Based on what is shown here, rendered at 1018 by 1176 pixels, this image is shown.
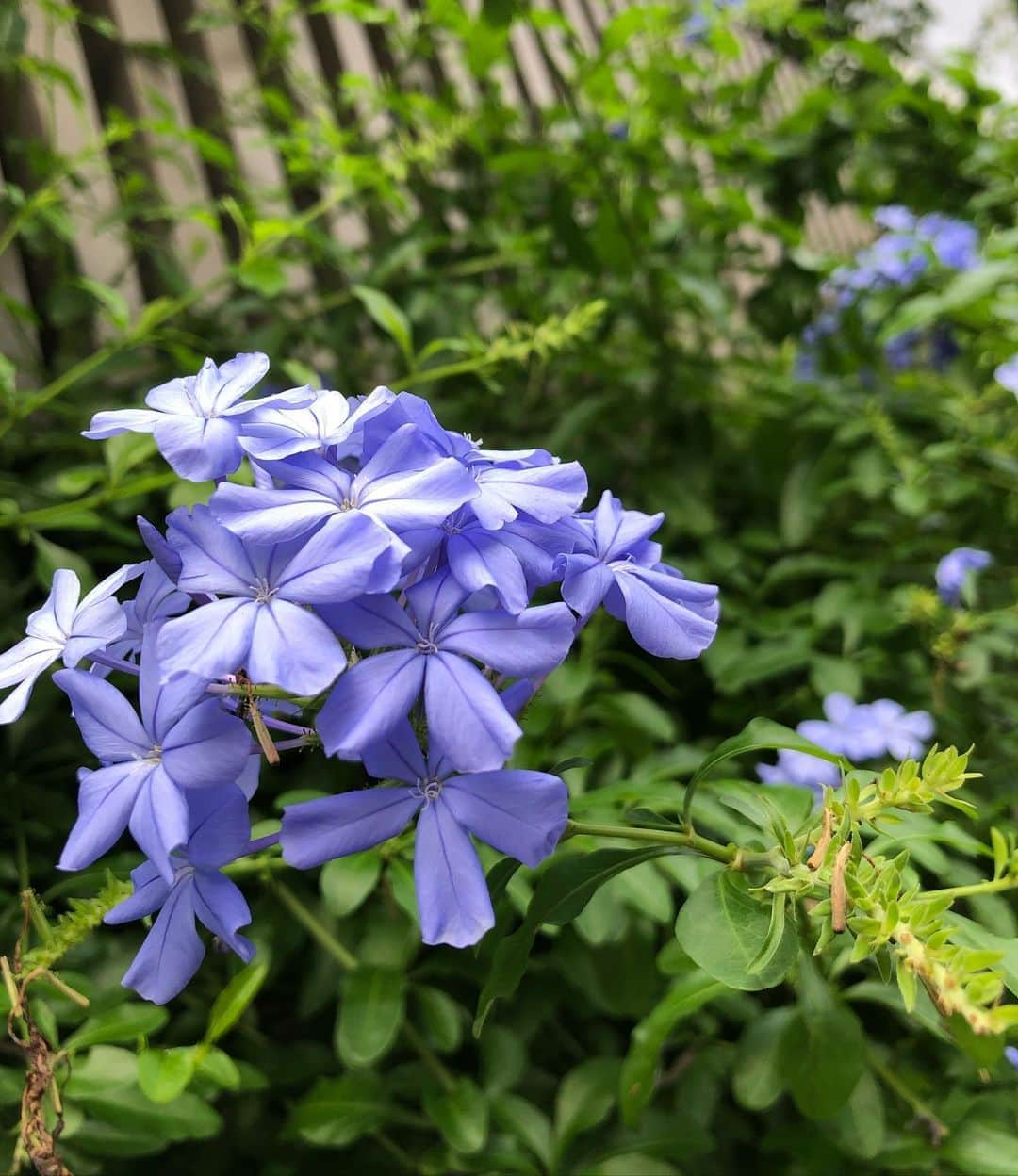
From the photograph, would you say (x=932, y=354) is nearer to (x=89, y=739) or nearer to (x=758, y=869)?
(x=758, y=869)

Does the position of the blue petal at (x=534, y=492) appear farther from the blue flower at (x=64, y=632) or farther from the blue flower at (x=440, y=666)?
the blue flower at (x=64, y=632)

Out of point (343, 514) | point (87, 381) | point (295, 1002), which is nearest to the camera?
point (343, 514)

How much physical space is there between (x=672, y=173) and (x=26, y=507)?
1.06 metres

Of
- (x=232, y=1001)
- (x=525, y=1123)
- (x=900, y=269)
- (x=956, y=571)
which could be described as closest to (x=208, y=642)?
(x=232, y=1001)

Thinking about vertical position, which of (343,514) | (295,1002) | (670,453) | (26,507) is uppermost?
(343,514)

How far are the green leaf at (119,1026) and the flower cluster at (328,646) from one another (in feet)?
0.82

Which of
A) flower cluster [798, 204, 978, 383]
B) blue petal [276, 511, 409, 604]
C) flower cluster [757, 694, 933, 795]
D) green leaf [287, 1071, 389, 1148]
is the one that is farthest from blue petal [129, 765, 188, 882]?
flower cluster [798, 204, 978, 383]

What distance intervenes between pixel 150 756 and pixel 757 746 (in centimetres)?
35

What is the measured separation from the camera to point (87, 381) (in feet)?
3.79

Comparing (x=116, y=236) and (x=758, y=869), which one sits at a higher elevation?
(x=116, y=236)

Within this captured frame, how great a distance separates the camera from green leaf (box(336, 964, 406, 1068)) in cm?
75

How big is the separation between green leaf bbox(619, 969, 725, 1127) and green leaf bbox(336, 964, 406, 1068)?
192mm

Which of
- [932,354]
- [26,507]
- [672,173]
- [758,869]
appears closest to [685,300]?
[672,173]

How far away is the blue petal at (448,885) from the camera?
0.45 meters
